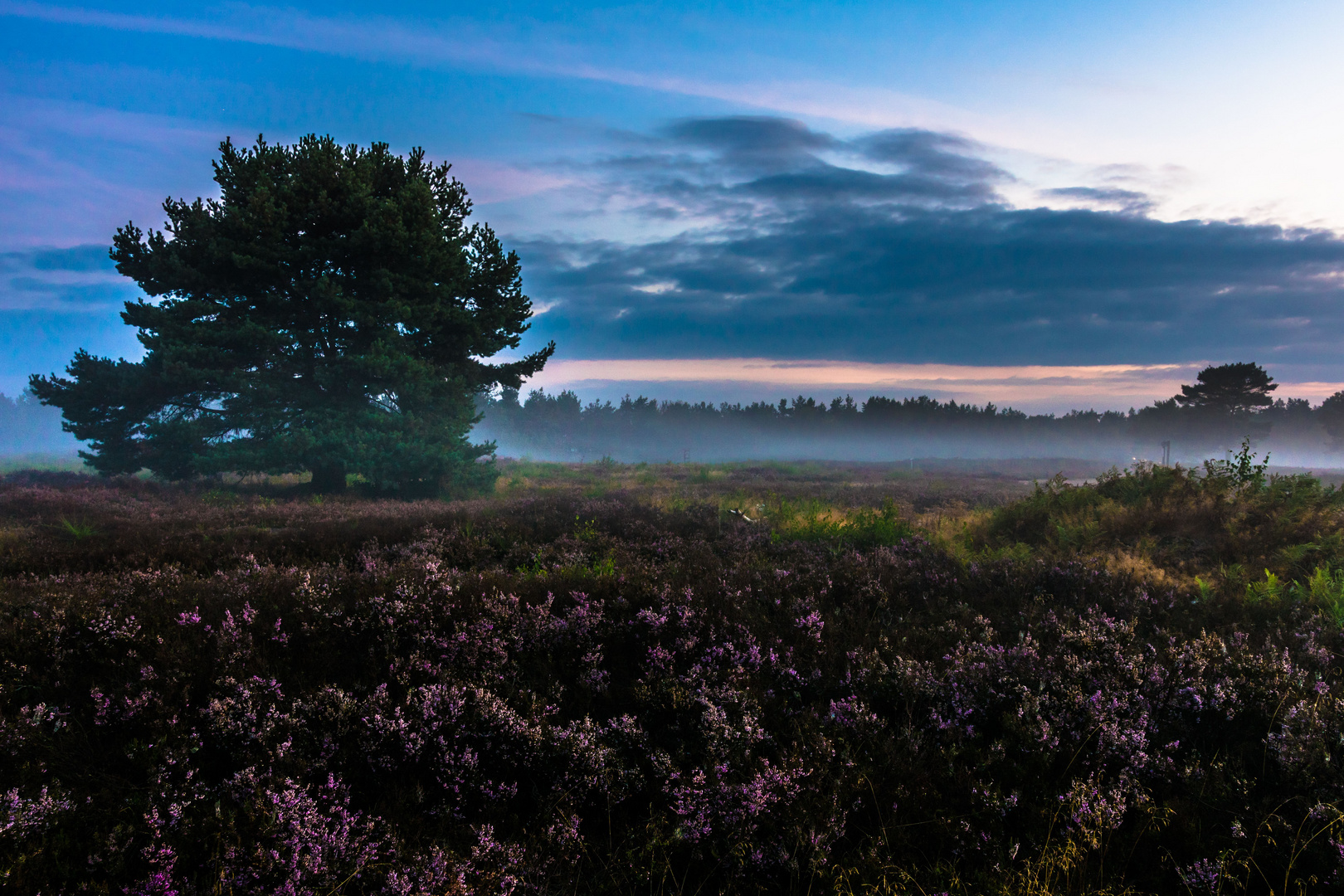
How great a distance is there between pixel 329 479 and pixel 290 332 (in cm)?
511

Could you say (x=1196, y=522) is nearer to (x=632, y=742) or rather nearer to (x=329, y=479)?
(x=632, y=742)

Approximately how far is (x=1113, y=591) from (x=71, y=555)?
12.2m

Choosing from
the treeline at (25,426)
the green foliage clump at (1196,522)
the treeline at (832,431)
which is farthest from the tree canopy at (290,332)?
the treeline at (25,426)

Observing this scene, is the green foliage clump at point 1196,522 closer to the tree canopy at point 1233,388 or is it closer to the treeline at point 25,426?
the tree canopy at point 1233,388

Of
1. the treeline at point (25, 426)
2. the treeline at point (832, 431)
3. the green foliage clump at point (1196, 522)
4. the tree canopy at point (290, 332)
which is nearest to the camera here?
the green foliage clump at point (1196, 522)

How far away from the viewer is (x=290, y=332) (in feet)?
62.6

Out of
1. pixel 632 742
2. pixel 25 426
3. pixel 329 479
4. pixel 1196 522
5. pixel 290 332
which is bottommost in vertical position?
pixel 632 742

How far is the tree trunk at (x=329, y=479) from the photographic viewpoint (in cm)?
1911

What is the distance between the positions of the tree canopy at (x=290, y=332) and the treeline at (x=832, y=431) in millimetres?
81668

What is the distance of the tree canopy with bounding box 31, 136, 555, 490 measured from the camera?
17.6m

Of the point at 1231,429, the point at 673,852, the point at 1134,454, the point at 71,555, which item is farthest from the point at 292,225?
the point at 1134,454

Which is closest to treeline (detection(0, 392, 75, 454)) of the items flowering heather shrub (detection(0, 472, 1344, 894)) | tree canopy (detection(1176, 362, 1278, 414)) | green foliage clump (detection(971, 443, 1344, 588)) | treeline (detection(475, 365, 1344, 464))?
treeline (detection(475, 365, 1344, 464))

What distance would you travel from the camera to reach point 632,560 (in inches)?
285

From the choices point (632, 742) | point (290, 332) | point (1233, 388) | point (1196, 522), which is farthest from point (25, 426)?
point (1233, 388)
